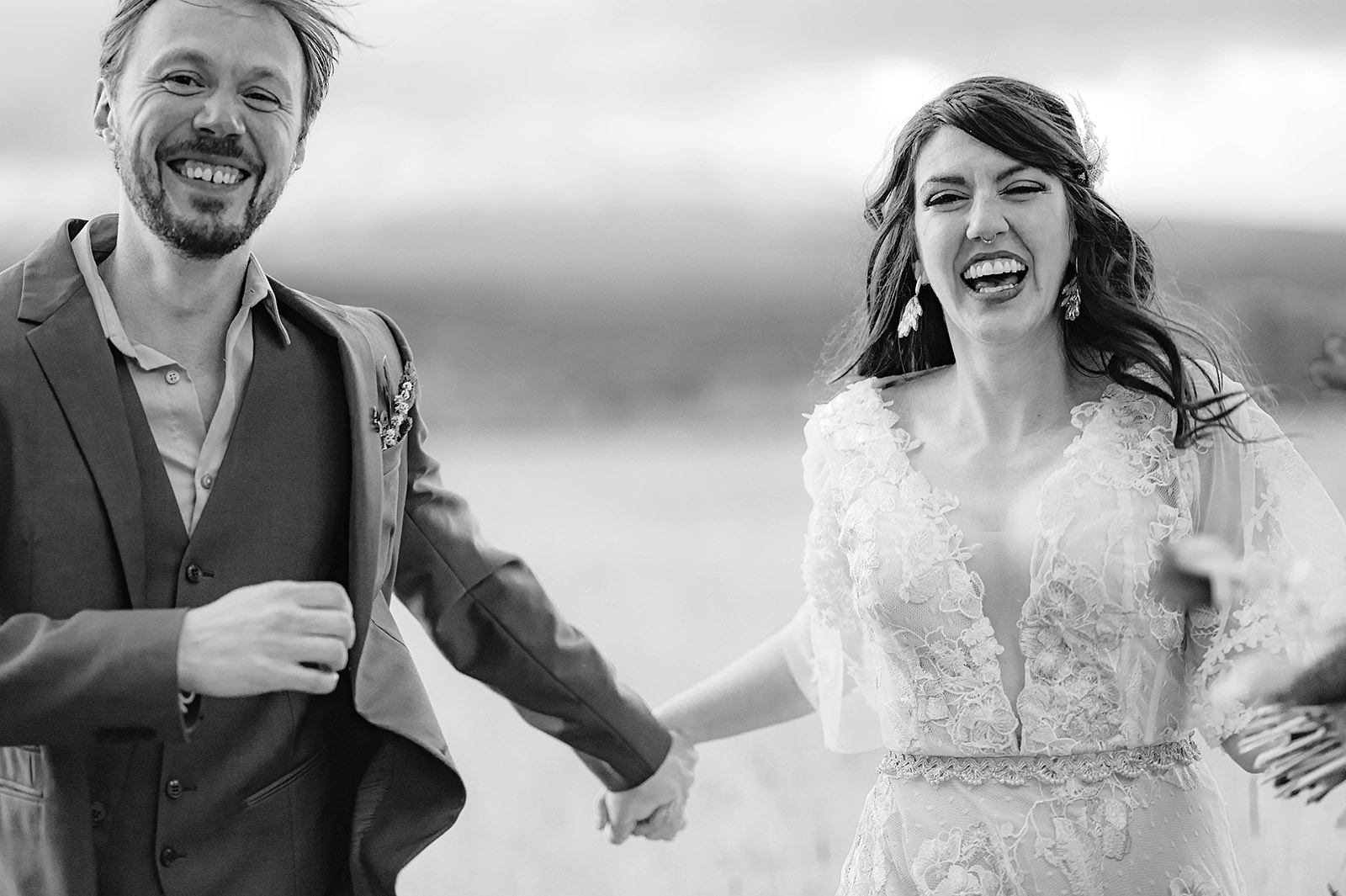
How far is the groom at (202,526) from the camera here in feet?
3.80

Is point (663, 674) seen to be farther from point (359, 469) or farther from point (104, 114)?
point (104, 114)

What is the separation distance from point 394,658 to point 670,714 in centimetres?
A: 56

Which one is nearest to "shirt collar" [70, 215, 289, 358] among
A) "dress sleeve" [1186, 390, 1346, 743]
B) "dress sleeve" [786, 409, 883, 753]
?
"dress sleeve" [786, 409, 883, 753]

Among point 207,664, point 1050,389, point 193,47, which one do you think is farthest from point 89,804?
point 1050,389

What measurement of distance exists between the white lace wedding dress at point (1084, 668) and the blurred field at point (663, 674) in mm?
710

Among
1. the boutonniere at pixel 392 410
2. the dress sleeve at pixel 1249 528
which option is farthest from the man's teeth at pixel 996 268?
the boutonniere at pixel 392 410

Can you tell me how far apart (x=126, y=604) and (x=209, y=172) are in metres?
0.41

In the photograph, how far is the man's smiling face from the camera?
4.31 feet

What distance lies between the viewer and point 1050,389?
1.71m

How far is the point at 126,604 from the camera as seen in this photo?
4.17 feet

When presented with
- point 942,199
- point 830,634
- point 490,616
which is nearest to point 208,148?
point 490,616

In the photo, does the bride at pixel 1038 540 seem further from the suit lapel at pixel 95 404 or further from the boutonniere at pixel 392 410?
the suit lapel at pixel 95 404

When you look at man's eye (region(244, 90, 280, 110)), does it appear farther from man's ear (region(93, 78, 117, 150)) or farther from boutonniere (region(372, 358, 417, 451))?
boutonniere (region(372, 358, 417, 451))

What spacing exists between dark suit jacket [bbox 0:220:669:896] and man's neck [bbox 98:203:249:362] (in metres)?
0.05
